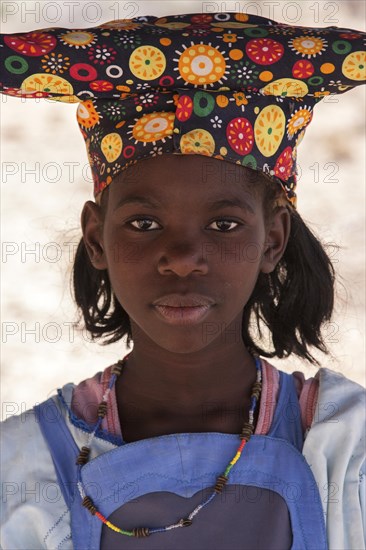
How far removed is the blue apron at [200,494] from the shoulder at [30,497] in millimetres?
21

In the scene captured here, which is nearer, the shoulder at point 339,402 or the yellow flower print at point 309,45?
the yellow flower print at point 309,45

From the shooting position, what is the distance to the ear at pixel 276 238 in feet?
6.69

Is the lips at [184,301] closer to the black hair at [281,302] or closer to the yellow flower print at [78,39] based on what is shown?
the black hair at [281,302]

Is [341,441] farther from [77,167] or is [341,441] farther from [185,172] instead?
[77,167]

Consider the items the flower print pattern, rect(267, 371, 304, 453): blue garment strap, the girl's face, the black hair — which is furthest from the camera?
the black hair

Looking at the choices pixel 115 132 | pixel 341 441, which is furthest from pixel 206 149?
pixel 341 441

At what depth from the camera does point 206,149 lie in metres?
1.85

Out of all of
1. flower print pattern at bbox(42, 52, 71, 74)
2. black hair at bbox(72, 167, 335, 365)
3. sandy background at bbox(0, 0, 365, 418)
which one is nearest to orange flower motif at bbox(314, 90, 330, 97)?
black hair at bbox(72, 167, 335, 365)

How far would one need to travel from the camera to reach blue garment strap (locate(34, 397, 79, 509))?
193cm

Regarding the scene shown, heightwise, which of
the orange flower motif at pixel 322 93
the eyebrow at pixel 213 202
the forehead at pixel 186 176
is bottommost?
the eyebrow at pixel 213 202

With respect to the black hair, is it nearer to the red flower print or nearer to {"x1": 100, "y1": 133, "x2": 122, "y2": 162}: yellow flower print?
{"x1": 100, "y1": 133, "x2": 122, "y2": 162}: yellow flower print

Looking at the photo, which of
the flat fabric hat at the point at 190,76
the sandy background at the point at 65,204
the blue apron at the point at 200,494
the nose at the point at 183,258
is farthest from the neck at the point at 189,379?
the sandy background at the point at 65,204

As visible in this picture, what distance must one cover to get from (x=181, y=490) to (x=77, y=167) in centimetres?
204

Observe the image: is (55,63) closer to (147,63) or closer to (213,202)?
(147,63)
